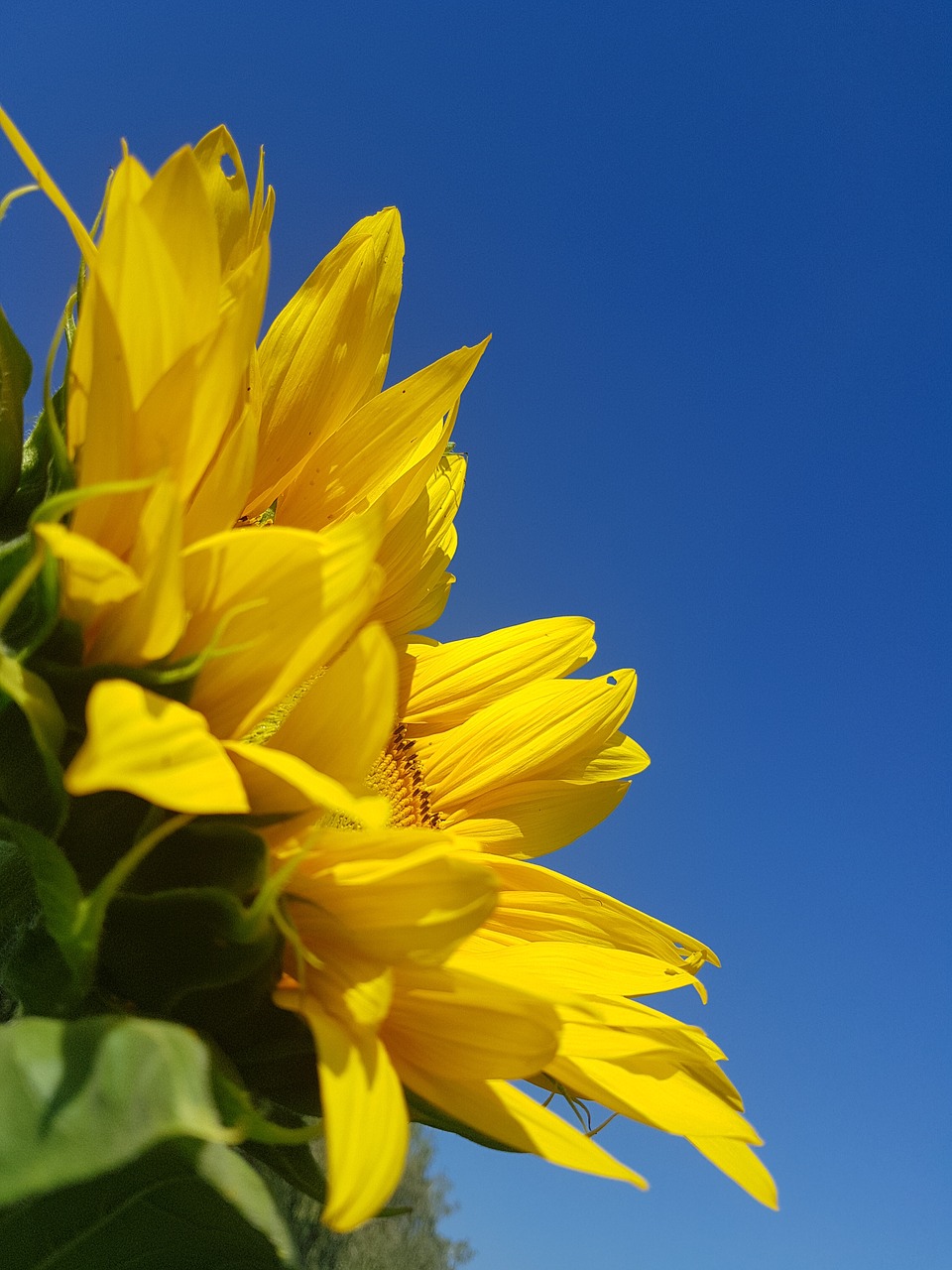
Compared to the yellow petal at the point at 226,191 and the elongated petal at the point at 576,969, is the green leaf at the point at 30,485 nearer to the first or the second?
the yellow petal at the point at 226,191

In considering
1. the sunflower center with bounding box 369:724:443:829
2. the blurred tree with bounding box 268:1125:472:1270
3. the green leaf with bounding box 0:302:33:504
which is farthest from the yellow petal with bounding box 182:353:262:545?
the blurred tree with bounding box 268:1125:472:1270

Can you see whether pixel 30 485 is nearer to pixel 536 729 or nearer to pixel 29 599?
pixel 29 599

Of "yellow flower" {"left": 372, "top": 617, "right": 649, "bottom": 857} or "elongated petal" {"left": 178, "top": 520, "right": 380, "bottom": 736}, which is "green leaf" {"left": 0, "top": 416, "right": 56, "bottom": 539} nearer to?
"elongated petal" {"left": 178, "top": 520, "right": 380, "bottom": 736}

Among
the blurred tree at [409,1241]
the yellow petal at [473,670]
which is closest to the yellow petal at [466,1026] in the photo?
the yellow petal at [473,670]

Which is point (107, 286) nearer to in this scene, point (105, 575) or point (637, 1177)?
point (105, 575)

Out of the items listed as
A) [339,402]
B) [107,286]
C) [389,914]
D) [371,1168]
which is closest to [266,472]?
[339,402]
